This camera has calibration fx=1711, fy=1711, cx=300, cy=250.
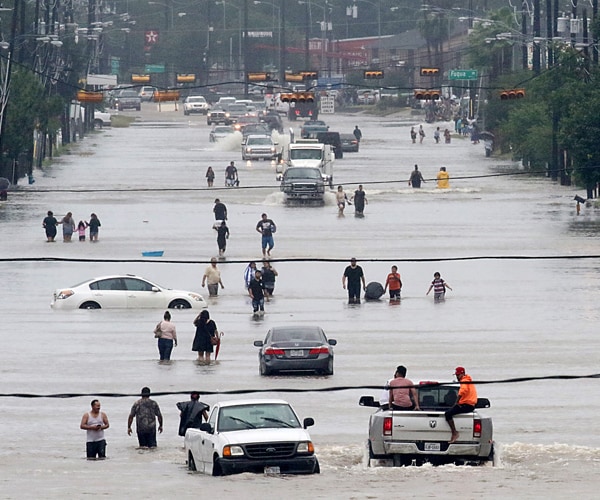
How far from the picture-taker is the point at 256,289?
136ft

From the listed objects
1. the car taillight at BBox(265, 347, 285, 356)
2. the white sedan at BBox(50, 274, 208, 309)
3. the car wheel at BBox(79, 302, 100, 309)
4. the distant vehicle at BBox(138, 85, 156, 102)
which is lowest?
the car wheel at BBox(79, 302, 100, 309)

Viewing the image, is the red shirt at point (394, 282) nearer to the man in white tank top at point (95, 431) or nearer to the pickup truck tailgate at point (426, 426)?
the man in white tank top at point (95, 431)

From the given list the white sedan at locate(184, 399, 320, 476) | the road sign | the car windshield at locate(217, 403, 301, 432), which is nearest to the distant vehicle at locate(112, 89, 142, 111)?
the road sign

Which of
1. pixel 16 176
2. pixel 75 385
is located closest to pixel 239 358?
pixel 75 385

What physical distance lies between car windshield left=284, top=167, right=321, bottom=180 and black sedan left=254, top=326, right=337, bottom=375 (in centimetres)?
3771

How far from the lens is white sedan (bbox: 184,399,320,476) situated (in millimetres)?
22422

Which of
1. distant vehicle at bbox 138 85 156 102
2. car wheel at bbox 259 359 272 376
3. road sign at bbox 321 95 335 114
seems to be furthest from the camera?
distant vehicle at bbox 138 85 156 102

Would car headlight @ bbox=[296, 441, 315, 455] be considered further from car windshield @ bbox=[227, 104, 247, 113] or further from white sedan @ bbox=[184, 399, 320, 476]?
car windshield @ bbox=[227, 104, 247, 113]

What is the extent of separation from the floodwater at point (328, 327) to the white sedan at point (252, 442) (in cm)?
30

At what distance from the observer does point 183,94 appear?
590 feet

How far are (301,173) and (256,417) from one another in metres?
48.7

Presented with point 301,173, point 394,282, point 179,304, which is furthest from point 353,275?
point 301,173

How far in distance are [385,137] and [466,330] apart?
290ft

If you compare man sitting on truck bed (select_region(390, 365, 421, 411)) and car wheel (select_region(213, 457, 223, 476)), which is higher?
man sitting on truck bed (select_region(390, 365, 421, 411))
